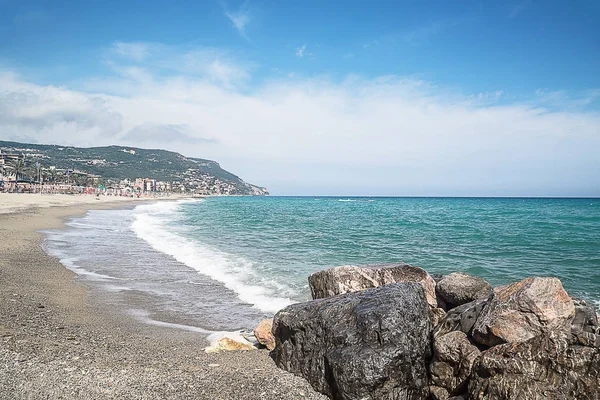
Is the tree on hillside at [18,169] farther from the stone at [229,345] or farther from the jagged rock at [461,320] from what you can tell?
the jagged rock at [461,320]

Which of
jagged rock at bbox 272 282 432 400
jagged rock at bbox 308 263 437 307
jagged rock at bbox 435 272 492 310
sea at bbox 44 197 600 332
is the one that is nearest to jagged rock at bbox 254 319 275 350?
jagged rock at bbox 272 282 432 400

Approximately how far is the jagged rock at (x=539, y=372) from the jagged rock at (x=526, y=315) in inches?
12.6

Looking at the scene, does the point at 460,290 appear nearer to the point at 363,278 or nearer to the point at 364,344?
the point at 363,278

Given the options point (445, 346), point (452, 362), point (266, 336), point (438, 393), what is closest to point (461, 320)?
point (445, 346)

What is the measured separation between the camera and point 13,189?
394 feet

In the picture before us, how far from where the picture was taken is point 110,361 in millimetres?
6977

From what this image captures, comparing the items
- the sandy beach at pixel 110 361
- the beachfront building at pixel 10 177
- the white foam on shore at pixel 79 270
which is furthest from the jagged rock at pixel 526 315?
the beachfront building at pixel 10 177

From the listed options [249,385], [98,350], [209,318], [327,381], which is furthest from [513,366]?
[209,318]

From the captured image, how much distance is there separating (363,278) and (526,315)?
9.99 ft

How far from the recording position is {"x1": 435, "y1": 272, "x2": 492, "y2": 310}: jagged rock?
8.38 meters

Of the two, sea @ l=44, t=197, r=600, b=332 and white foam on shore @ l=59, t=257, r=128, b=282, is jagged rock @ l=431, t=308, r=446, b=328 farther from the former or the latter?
white foam on shore @ l=59, t=257, r=128, b=282

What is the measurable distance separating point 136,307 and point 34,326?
296 cm

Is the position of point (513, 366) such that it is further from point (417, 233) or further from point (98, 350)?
point (417, 233)

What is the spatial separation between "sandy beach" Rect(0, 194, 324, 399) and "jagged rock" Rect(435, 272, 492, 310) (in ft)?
11.9
